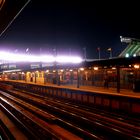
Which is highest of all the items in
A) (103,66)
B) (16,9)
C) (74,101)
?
(16,9)

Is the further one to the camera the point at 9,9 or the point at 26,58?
the point at 26,58

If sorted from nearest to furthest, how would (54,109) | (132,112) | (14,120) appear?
1. (14,120)
2. (132,112)
3. (54,109)

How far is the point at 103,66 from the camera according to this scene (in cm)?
2127

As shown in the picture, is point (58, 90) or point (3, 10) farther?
point (58, 90)

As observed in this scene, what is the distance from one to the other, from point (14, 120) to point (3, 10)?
9618 millimetres

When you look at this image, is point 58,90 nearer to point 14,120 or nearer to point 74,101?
point 74,101

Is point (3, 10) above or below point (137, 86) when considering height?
above

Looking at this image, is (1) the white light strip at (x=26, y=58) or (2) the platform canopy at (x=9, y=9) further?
(1) the white light strip at (x=26, y=58)

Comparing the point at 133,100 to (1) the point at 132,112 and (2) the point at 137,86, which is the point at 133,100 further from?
(2) the point at 137,86

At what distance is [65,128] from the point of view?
482 inches

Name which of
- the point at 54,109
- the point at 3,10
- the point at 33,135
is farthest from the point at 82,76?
the point at 3,10

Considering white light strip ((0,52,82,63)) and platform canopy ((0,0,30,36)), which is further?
white light strip ((0,52,82,63))

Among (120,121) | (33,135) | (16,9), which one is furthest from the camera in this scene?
(120,121)

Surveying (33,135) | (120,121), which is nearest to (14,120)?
(33,135)
